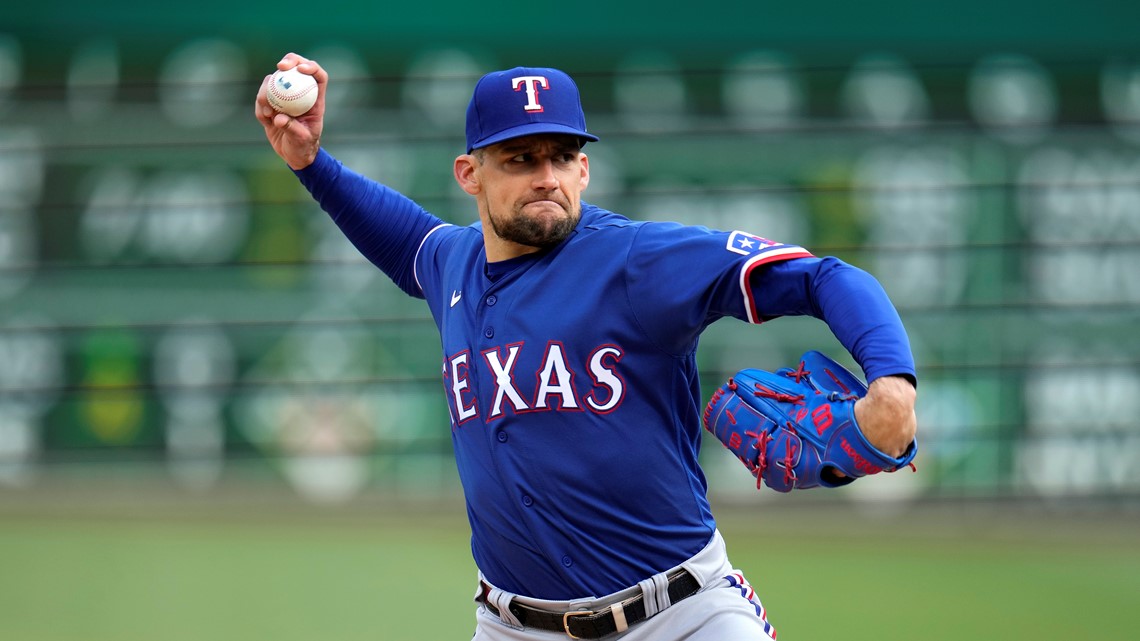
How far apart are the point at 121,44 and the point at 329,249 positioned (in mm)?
1675

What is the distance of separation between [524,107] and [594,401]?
0.69 metres

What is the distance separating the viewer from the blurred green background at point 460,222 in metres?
8.03

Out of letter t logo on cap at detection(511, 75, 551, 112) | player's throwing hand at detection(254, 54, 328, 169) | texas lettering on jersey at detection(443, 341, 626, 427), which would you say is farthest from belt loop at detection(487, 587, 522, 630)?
player's throwing hand at detection(254, 54, 328, 169)

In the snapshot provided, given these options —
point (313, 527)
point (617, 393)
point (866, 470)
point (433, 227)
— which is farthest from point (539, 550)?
point (313, 527)

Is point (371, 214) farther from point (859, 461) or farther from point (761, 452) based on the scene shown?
point (859, 461)

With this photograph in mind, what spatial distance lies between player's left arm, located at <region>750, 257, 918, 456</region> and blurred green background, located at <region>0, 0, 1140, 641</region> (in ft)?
17.0

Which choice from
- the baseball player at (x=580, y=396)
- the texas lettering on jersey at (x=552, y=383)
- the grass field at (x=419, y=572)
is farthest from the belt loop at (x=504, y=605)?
the grass field at (x=419, y=572)

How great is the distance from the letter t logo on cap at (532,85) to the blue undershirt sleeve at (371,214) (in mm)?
728

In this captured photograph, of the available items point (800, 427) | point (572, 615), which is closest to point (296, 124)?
point (572, 615)

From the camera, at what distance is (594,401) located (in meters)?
3.12

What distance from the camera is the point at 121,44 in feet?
26.7

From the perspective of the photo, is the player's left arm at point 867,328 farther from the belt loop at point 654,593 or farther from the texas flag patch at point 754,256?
the belt loop at point 654,593

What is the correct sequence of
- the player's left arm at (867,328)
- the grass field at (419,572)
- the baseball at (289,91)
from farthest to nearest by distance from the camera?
the grass field at (419,572) < the baseball at (289,91) < the player's left arm at (867,328)

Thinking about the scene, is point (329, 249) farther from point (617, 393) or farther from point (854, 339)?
point (854, 339)
